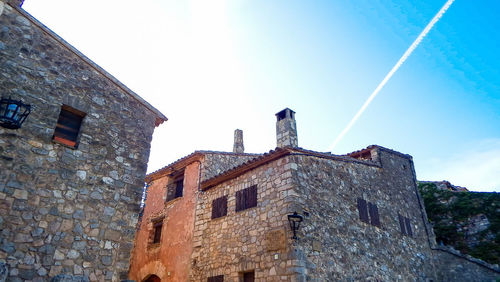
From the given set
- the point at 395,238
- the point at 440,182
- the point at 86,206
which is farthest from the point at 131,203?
the point at 440,182

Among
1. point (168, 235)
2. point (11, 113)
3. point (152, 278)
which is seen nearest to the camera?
point (11, 113)

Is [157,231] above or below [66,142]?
above

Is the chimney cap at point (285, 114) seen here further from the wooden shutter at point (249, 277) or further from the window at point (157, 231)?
the window at point (157, 231)

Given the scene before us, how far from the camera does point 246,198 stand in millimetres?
11586

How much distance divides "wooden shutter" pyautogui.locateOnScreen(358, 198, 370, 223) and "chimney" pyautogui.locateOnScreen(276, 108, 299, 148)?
3122 millimetres

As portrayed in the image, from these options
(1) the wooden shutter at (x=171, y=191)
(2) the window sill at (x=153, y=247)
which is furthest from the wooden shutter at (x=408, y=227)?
(2) the window sill at (x=153, y=247)

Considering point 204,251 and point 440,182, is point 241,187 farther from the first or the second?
point 440,182

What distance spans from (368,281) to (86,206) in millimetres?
8671

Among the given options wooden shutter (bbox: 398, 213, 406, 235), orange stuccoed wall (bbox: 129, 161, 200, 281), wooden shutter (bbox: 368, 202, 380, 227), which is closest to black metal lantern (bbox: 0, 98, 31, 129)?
orange stuccoed wall (bbox: 129, 161, 200, 281)

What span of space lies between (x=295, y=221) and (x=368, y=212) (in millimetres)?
4250

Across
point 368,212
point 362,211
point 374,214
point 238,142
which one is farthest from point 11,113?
point 238,142

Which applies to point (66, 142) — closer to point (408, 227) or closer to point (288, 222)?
point (288, 222)

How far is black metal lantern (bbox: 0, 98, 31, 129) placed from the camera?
6.11 metres

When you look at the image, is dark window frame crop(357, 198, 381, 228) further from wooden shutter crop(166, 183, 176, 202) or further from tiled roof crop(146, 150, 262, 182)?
wooden shutter crop(166, 183, 176, 202)
